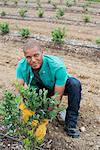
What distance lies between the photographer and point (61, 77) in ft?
13.4

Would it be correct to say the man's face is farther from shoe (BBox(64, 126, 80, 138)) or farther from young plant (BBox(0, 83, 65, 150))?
shoe (BBox(64, 126, 80, 138))

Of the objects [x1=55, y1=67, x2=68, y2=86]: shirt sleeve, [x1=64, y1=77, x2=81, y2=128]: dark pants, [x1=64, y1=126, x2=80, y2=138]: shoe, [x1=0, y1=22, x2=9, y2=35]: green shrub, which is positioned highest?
[x1=55, y1=67, x2=68, y2=86]: shirt sleeve

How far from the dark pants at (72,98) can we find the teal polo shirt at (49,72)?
0.20 m

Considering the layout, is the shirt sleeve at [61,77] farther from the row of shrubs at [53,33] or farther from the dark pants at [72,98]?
the row of shrubs at [53,33]

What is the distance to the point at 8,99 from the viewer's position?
12.2ft

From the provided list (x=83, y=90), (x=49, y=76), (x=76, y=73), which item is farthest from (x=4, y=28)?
(x=49, y=76)

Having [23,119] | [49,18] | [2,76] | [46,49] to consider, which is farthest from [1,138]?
[49,18]

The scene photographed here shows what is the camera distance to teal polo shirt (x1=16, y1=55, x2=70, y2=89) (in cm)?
405

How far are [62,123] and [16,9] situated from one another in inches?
447

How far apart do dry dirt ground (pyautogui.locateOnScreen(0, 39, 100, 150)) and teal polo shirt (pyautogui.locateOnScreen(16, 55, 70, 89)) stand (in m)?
0.67

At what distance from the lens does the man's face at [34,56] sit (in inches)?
150

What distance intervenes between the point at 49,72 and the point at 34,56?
34 centimetres

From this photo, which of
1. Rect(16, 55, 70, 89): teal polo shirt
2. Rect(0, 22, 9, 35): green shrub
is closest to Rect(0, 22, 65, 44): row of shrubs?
Rect(0, 22, 9, 35): green shrub

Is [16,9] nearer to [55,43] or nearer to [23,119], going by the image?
[55,43]
